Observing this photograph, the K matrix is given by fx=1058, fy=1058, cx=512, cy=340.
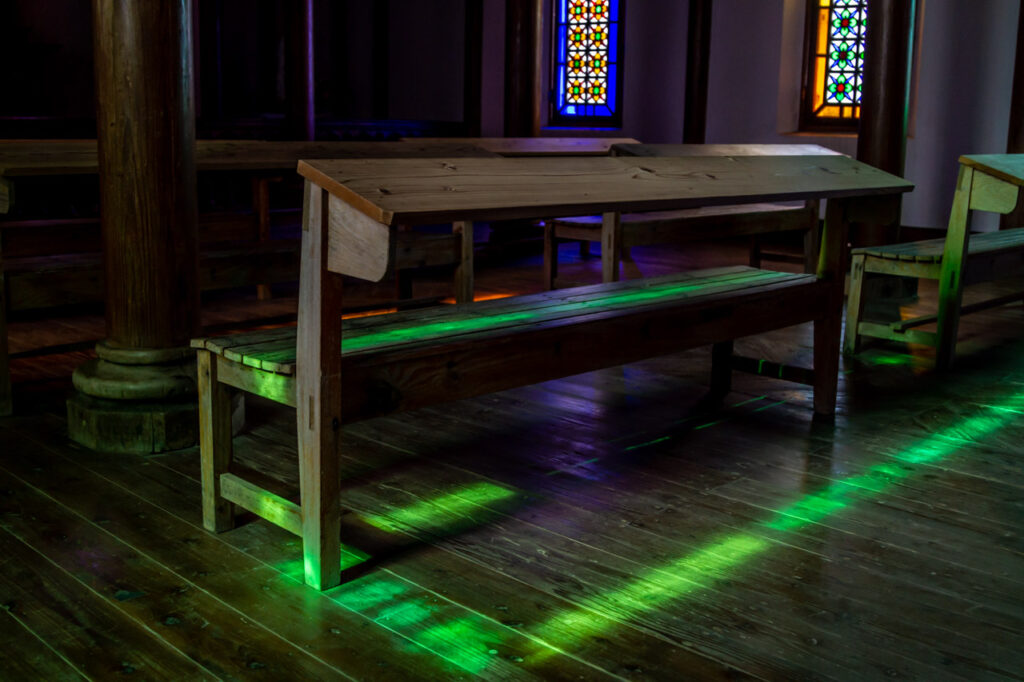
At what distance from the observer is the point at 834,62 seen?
9320 millimetres

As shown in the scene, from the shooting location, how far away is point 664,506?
2.91 m

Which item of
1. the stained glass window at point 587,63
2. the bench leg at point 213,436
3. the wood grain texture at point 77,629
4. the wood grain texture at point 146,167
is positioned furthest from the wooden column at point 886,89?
the stained glass window at point 587,63

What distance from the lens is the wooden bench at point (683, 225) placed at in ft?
17.5

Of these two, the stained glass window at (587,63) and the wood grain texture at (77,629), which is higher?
the stained glass window at (587,63)

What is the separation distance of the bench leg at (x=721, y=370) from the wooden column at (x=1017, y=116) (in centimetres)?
417

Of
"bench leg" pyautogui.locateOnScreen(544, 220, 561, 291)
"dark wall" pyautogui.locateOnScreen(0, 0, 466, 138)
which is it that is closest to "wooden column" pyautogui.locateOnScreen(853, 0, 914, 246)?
"bench leg" pyautogui.locateOnScreen(544, 220, 561, 291)

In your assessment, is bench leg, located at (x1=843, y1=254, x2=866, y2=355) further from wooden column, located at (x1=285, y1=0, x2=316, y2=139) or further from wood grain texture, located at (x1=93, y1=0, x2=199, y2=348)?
wooden column, located at (x1=285, y1=0, x2=316, y2=139)

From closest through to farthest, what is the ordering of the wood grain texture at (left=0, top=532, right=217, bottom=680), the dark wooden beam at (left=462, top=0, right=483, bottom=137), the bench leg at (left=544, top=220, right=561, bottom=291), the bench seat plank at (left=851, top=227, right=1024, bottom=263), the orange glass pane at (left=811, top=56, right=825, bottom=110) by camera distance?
the wood grain texture at (left=0, top=532, right=217, bottom=680) → the bench seat plank at (left=851, top=227, right=1024, bottom=263) → the bench leg at (left=544, top=220, right=561, bottom=291) → the orange glass pane at (left=811, top=56, right=825, bottom=110) → the dark wooden beam at (left=462, top=0, right=483, bottom=137)

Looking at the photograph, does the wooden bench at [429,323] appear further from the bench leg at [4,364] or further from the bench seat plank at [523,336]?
the bench leg at [4,364]

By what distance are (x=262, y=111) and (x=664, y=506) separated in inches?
447

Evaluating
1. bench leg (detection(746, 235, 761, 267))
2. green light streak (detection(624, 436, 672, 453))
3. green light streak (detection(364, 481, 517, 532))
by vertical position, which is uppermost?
bench leg (detection(746, 235, 761, 267))

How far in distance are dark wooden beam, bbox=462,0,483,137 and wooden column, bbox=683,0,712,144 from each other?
2.20 m

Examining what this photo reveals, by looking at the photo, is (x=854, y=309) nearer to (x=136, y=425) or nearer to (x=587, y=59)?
(x=136, y=425)

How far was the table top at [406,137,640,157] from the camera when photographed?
18.0ft
